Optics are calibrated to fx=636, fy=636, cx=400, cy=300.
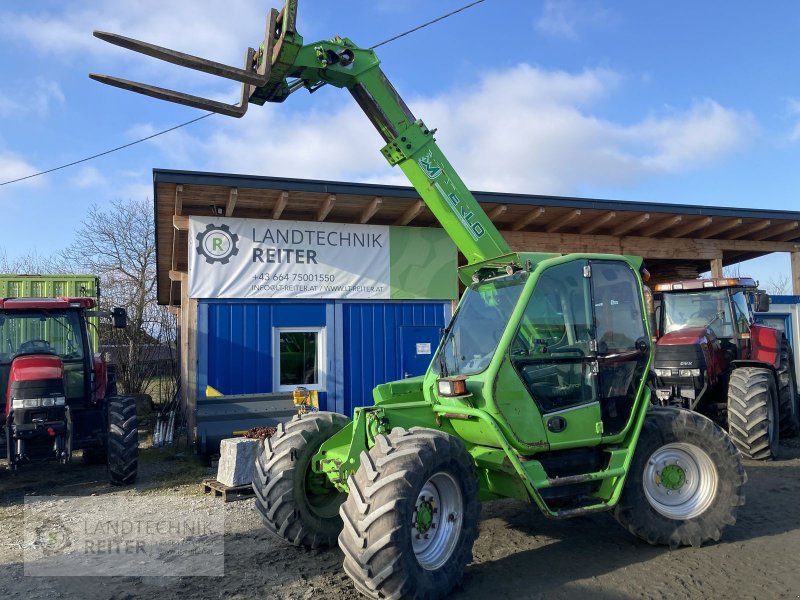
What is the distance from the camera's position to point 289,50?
5207 mm

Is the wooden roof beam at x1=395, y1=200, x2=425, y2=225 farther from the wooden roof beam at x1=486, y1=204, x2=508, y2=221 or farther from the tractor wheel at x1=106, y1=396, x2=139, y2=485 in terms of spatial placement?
the tractor wheel at x1=106, y1=396, x2=139, y2=485

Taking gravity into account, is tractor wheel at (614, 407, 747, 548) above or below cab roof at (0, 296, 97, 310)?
below

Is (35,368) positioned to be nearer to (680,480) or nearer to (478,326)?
(478,326)

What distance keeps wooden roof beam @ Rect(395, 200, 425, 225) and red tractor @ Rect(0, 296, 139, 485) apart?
4.81 m

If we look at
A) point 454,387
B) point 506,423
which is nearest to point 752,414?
point 506,423

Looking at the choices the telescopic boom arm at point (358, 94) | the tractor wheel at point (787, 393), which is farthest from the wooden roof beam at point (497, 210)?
the telescopic boom arm at point (358, 94)

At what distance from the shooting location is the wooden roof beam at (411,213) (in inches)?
417

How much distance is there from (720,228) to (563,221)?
3821 mm

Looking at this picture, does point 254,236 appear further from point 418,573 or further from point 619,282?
point 418,573

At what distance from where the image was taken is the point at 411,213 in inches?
427

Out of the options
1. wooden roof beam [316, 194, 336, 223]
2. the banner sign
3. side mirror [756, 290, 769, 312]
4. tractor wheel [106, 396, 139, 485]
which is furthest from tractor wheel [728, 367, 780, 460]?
tractor wheel [106, 396, 139, 485]

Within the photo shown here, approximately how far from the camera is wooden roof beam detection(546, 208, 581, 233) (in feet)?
38.4

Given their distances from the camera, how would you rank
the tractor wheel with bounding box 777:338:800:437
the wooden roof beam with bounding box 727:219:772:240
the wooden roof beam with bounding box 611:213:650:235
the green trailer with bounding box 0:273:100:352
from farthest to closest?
the wooden roof beam with bounding box 727:219:772:240 → the green trailer with bounding box 0:273:100:352 → the wooden roof beam with bounding box 611:213:650:235 → the tractor wheel with bounding box 777:338:800:437

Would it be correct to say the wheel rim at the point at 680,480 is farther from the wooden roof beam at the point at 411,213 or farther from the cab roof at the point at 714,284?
the wooden roof beam at the point at 411,213
